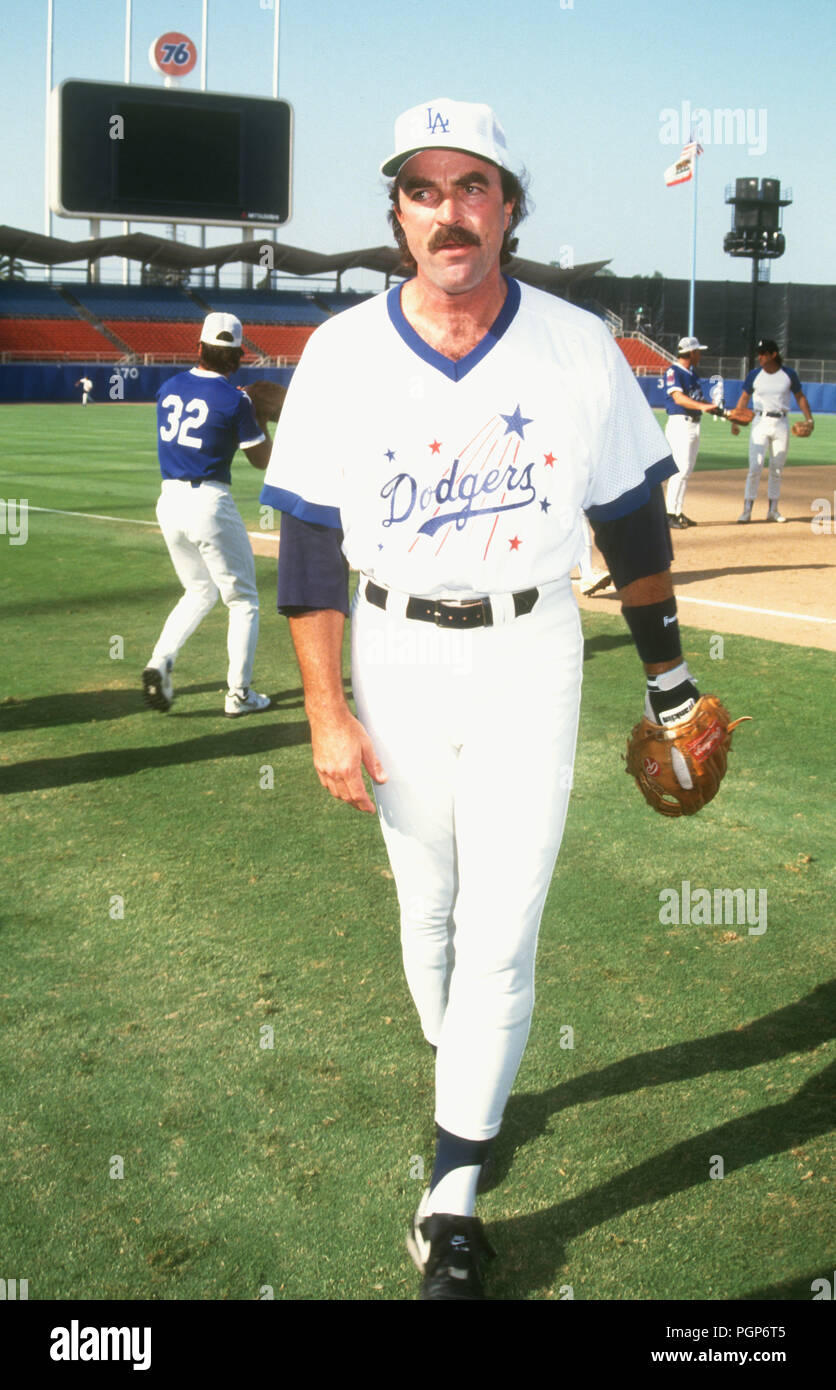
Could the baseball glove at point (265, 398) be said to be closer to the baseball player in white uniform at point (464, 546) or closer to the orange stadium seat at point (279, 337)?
the baseball player in white uniform at point (464, 546)

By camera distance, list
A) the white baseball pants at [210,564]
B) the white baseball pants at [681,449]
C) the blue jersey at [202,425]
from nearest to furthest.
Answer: the blue jersey at [202,425], the white baseball pants at [210,564], the white baseball pants at [681,449]

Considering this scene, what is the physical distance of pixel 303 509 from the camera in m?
2.81

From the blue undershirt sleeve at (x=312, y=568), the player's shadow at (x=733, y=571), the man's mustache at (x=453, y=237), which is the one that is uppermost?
the man's mustache at (x=453, y=237)

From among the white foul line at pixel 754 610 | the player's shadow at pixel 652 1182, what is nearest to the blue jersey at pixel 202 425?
the white foul line at pixel 754 610

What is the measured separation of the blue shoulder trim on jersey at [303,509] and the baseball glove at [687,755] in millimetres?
971

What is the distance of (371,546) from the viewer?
9.18 ft

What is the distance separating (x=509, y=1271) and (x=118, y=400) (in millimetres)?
45625

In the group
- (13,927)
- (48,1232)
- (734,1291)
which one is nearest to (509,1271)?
(734,1291)

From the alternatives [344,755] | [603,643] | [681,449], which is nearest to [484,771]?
[344,755]

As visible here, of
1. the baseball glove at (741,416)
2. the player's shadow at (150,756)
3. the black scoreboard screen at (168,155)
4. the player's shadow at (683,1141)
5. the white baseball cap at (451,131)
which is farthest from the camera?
the black scoreboard screen at (168,155)

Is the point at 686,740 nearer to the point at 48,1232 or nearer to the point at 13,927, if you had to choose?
the point at 48,1232

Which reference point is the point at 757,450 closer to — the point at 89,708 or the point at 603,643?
the point at 603,643

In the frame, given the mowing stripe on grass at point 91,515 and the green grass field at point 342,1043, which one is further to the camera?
the mowing stripe on grass at point 91,515

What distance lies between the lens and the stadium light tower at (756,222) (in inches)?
2815
